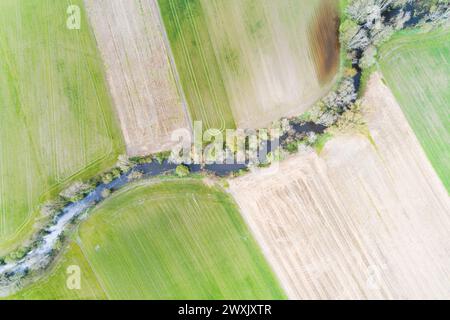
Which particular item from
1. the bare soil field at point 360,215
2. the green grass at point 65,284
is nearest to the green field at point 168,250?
the green grass at point 65,284

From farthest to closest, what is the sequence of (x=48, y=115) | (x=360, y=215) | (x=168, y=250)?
1. (x=48, y=115)
2. (x=168, y=250)
3. (x=360, y=215)

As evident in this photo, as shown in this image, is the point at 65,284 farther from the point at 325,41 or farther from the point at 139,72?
the point at 325,41

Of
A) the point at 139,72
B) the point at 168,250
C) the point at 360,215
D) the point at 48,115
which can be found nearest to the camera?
the point at 360,215

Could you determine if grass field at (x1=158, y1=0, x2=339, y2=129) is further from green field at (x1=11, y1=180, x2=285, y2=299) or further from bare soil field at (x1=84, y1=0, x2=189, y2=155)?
green field at (x1=11, y1=180, x2=285, y2=299)

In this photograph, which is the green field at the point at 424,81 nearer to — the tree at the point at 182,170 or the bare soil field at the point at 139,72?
the bare soil field at the point at 139,72

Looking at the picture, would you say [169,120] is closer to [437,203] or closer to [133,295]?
[133,295]

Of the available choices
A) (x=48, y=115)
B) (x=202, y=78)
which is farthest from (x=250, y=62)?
(x=48, y=115)

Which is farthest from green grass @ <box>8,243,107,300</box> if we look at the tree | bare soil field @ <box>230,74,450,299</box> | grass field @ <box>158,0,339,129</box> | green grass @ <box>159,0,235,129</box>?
grass field @ <box>158,0,339,129</box>
